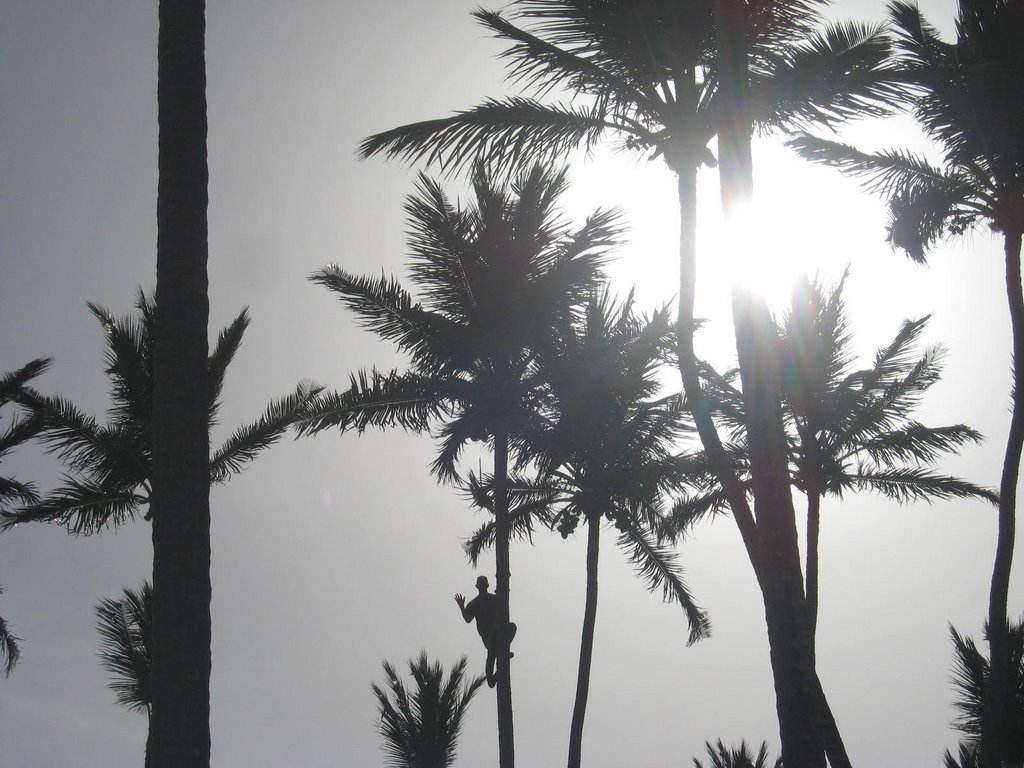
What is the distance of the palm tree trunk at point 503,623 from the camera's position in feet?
51.4

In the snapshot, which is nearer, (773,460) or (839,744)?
(773,460)

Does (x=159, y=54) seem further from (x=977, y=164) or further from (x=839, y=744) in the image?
(x=977, y=164)

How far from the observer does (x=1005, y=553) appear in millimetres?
15383

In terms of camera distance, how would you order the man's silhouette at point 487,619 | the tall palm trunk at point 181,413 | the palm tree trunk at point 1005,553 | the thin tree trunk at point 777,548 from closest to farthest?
the tall palm trunk at point 181,413 < the thin tree trunk at point 777,548 < the palm tree trunk at point 1005,553 < the man's silhouette at point 487,619

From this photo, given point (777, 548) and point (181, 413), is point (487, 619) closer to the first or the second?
point (777, 548)

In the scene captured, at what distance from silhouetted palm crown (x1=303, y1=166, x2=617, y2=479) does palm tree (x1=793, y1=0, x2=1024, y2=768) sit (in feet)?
14.7

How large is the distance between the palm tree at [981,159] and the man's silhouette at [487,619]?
24.4 ft

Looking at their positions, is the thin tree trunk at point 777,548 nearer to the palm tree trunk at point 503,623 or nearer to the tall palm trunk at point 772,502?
the tall palm trunk at point 772,502

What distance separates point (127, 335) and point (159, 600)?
1130 centimetres

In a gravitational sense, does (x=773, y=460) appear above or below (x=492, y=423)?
below

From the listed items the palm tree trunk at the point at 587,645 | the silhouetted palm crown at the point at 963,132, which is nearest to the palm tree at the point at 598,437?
the palm tree trunk at the point at 587,645

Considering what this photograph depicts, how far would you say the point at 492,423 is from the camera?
17.4 metres

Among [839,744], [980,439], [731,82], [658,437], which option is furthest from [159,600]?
[980,439]

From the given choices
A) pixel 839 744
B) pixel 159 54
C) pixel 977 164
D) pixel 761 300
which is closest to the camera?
pixel 159 54
